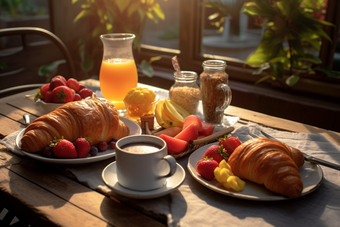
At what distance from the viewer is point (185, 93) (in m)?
1.09

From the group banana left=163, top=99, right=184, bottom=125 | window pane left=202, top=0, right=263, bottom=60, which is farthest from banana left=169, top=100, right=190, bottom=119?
window pane left=202, top=0, right=263, bottom=60

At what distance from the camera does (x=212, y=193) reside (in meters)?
0.67

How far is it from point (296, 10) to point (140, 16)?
1.17 meters

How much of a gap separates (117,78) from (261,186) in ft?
2.37

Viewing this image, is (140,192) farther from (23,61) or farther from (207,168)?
(23,61)

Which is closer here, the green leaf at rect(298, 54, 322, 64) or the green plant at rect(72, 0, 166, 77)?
the green leaf at rect(298, 54, 322, 64)

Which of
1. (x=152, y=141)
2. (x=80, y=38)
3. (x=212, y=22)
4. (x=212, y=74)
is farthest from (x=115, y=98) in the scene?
(x=80, y=38)

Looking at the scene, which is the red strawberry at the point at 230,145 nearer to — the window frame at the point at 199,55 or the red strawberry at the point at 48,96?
the red strawberry at the point at 48,96

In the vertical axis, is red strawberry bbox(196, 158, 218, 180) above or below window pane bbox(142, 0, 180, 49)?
below

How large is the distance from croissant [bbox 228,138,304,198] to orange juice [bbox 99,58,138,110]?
635 millimetres

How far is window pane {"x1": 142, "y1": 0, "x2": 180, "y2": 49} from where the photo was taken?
2396mm

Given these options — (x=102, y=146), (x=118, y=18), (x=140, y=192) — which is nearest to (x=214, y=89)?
(x=102, y=146)

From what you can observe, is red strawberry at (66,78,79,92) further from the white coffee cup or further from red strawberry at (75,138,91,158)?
the white coffee cup

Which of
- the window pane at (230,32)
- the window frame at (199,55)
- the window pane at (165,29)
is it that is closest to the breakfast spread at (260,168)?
the window frame at (199,55)
